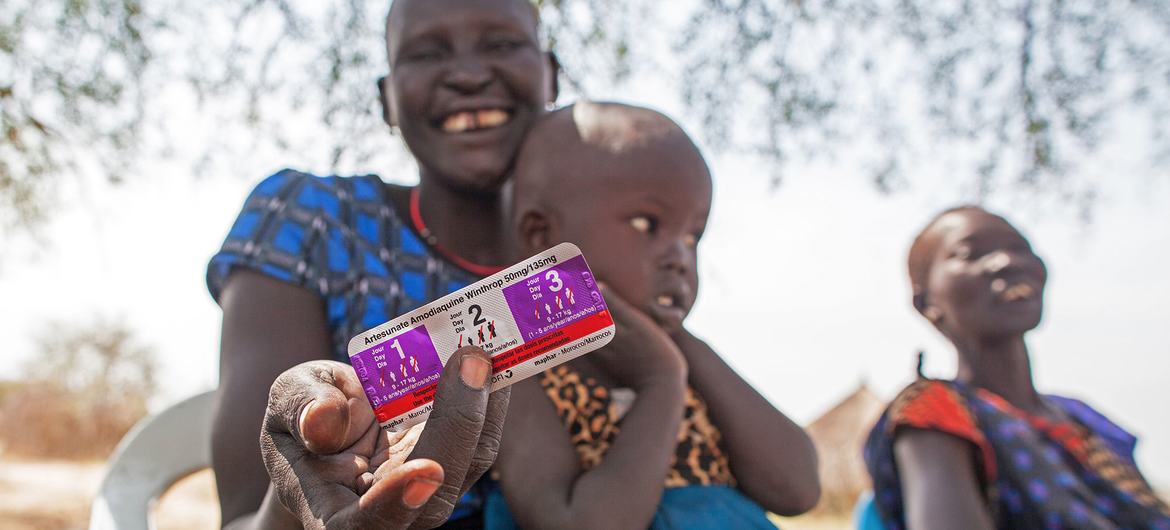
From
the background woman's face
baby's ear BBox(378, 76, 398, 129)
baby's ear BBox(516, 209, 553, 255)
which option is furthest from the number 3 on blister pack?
the background woman's face

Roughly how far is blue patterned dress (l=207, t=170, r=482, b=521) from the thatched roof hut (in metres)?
7.81

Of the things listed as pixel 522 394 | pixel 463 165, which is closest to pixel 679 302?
pixel 522 394

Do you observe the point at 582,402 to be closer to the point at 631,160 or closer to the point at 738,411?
the point at 738,411

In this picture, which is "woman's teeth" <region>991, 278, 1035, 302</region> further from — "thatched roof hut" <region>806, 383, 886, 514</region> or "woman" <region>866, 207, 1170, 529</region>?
"thatched roof hut" <region>806, 383, 886, 514</region>

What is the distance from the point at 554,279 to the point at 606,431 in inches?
23.2

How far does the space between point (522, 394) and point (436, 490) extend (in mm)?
537

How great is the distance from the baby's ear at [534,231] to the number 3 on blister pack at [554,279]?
66cm

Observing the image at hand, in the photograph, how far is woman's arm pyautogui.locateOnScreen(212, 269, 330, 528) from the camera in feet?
4.60

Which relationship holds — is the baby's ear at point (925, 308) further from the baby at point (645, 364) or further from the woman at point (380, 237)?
the woman at point (380, 237)

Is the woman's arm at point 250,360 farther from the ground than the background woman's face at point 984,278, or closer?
farther from the ground

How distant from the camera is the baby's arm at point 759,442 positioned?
1.51 m

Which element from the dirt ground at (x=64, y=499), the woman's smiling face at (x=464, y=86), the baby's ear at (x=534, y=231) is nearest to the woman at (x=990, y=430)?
Answer: the baby's ear at (x=534, y=231)

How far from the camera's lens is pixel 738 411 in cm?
155

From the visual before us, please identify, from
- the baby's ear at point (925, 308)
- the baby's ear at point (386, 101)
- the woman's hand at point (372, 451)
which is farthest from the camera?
the baby's ear at point (925, 308)
